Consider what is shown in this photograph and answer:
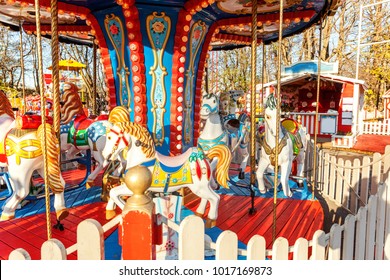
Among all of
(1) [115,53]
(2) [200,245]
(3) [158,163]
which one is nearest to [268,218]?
(3) [158,163]

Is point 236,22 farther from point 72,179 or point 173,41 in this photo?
point 72,179

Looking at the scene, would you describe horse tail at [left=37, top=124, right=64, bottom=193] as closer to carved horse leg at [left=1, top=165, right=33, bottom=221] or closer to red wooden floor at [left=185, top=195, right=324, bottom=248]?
carved horse leg at [left=1, top=165, right=33, bottom=221]

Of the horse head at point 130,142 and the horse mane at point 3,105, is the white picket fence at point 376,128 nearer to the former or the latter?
the horse head at point 130,142

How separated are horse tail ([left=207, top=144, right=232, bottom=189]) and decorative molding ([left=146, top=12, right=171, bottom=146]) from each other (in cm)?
98

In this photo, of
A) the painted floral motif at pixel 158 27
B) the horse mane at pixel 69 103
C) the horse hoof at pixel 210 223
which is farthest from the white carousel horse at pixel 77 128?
the horse hoof at pixel 210 223

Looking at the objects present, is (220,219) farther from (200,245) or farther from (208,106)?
(200,245)

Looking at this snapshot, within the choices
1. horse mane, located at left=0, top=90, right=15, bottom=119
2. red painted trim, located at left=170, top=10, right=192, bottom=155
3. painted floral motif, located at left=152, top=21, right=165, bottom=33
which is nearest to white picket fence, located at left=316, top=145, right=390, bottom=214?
red painted trim, located at left=170, top=10, right=192, bottom=155

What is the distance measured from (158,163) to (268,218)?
5.77 ft

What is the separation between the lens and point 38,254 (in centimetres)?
322

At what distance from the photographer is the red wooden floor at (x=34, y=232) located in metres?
3.36

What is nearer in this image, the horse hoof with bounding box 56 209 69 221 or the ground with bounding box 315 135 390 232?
the horse hoof with bounding box 56 209 69 221

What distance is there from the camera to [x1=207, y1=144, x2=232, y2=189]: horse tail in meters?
3.94

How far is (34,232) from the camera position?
3.74 metres

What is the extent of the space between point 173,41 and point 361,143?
12311 millimetres
